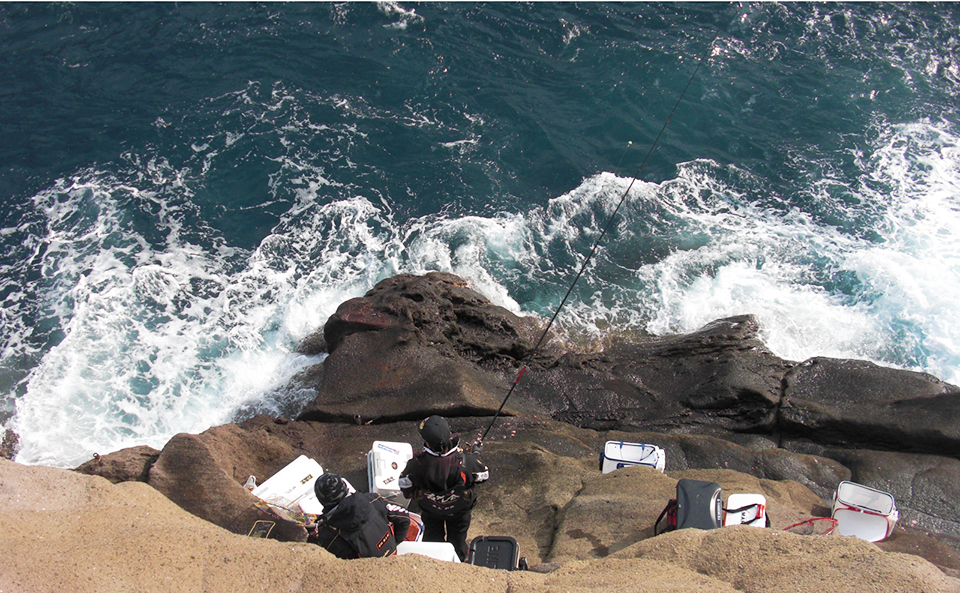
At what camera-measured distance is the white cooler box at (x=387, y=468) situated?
19.6ft

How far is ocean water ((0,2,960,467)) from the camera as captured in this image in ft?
36.4

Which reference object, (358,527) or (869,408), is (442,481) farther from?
(869,408)

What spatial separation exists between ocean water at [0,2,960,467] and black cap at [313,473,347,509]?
530 centimetres

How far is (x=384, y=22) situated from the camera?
18.0 m

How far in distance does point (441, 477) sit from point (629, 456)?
8.45 ft

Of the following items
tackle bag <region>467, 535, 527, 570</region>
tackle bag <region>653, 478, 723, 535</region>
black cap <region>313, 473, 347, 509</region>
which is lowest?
tackle bag <region>467, 535, 527, 570</region>

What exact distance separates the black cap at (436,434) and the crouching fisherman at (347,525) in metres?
0.79

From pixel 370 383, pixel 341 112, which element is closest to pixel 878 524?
pixel 370 383

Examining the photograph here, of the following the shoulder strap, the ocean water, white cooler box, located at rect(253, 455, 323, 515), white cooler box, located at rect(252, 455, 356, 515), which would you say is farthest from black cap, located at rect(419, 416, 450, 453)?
the ocean water

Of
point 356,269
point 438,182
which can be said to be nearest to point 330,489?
point 356,269

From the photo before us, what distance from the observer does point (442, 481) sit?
505 cm

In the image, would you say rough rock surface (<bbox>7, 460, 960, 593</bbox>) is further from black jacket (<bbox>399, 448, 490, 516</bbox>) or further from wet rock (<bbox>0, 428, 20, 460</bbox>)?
wet rock (<bbox>0, 428, 20, 460</bbox>)

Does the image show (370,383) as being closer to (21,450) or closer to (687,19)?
(21,450)

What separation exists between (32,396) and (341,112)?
30.4ft
